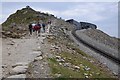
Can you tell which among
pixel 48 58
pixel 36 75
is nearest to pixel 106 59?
pixel 48 58

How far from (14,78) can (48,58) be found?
20.5 ft

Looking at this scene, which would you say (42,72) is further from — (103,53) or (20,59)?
(103,53)

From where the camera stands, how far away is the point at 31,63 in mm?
20031

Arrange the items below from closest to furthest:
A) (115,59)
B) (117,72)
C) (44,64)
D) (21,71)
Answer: (21,71) → (44,64) → (117,72) → (115,59)

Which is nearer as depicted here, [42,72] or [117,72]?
[42,72]

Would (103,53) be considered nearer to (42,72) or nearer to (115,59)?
(115,59)

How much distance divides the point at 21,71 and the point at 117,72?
11.1m

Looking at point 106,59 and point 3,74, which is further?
point 106,59

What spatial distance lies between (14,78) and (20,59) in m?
6.31

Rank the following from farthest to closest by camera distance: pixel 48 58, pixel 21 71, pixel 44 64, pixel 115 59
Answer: pixel 115 59, pixel 48 58, pixel 44 64, pixel 21 71

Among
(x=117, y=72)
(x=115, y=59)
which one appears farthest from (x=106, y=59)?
(x=117, y=72)

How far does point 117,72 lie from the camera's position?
2620 cm

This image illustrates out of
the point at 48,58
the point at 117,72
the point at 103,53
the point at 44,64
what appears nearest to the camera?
the point at 44,64

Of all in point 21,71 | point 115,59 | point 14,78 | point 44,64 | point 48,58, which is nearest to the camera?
point 14,78
